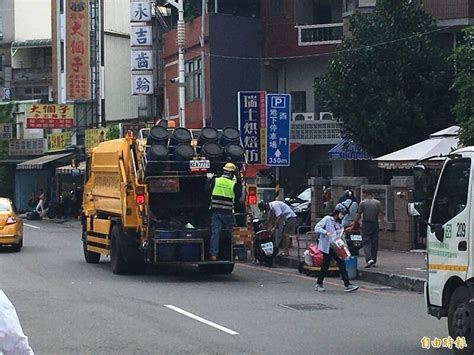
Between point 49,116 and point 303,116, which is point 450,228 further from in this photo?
point 49,116

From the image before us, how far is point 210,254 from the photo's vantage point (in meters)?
19.0

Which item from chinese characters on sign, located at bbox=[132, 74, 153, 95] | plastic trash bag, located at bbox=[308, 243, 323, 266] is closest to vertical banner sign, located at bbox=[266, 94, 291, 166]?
plastic trash bag, located at bbox=[308, 243, 323, 266]

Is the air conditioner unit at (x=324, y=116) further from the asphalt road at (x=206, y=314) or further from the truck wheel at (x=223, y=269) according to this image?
the truck wheel at (x=223, y=269)

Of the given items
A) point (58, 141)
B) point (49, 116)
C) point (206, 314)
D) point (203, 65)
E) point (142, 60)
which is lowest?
point (206, 314)

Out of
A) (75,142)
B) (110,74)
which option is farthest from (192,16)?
(75,142)

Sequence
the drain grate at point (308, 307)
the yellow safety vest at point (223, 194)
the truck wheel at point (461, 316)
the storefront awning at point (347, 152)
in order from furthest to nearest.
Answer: the storefront awning at point (347, 152)
the yellow safety vest at point (223, 194)
the drain grate at point (308, 307)
the truck wheel at point (461, 316)

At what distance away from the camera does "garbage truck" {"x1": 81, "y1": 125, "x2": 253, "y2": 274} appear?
1894 centimetres

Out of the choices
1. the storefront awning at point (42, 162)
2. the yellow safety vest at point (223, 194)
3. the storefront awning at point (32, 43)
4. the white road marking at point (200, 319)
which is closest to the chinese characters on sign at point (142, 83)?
the storefront awning at point (42, 162)

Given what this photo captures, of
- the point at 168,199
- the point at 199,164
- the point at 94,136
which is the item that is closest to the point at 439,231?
the point at 199,164

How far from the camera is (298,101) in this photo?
4141 cm

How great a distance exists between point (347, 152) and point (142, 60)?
40.9 feet

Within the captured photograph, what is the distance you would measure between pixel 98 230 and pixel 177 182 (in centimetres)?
387

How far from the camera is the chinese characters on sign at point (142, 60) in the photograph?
44.5 m

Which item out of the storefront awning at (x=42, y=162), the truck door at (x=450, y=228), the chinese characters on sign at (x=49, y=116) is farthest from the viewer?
the storefront awning at (x=42, y=162)
